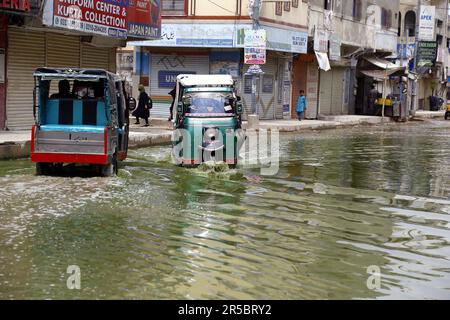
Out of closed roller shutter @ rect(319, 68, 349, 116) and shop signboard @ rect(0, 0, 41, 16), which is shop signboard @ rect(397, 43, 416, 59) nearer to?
closed roller shutter @ rect(319, 68, 349, 116)

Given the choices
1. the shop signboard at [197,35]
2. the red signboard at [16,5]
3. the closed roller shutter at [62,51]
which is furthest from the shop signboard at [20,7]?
the shop signboard at [197,35]

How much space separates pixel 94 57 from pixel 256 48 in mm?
6423

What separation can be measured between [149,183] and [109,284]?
Answer: 690 cm

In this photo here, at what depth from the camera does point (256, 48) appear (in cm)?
2848

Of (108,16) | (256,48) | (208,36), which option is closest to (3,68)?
(108,16)

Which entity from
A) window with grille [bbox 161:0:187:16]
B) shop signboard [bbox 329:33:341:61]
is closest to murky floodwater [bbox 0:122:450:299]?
window with grille [bbox 161:0:187:16]

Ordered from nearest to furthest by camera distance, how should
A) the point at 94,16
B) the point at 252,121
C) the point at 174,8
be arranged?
the point at 94,16, the point at 252,121, the point at 174,8

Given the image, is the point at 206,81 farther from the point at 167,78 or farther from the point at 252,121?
the point at 167,78

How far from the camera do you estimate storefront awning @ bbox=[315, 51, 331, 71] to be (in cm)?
3821

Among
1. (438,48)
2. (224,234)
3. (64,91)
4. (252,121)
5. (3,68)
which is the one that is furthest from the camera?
(438,48)

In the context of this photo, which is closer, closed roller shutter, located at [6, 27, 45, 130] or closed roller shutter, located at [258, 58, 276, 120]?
closed roller shutter, located at [6, 27, 45, 130]

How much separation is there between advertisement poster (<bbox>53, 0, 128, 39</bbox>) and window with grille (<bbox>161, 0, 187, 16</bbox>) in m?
8.86
